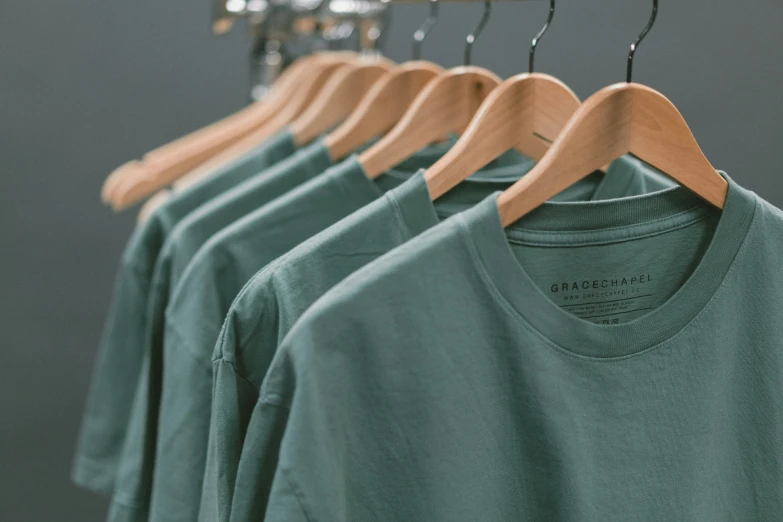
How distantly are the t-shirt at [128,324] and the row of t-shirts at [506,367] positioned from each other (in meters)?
0.36

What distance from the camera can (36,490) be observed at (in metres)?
1.87

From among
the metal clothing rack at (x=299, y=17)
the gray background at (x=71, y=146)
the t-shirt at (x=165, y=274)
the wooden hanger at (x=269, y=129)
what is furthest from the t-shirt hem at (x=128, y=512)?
the gray background at (x=71, y=146)

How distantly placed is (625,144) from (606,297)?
0.11m

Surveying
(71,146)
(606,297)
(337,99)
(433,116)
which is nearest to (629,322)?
(606,297)

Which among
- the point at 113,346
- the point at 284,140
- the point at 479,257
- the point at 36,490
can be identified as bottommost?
the point at 36,490

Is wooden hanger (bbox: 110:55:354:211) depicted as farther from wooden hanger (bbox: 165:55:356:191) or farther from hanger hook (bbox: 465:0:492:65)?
hanger hook (bbox: 465:0:492:65)

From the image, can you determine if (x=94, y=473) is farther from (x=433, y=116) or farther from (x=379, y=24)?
(x=379, y=24)

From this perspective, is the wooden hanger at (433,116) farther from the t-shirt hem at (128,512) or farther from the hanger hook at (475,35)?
the t-shirt hem at (128,512)

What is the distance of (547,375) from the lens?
0.52 meters

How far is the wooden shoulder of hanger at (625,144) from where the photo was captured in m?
0.56

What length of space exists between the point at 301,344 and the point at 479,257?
130mm

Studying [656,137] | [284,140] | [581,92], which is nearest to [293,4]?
[284,140]

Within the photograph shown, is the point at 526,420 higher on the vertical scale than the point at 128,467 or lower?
higher

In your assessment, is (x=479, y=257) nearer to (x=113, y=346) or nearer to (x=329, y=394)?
(x=329, y=394)
